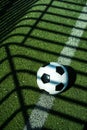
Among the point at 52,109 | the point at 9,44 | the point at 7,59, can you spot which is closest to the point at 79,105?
the point at 52,109

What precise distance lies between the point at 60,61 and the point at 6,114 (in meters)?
1.86

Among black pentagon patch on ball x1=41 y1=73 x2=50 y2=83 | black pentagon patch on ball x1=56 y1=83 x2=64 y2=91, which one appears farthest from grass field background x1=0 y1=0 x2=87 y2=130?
black pentagon patch on ball x1=41 y1=73 x2=50 y2=83

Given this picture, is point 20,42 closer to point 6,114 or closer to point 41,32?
point 41,32

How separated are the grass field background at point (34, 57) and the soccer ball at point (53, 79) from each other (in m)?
0.25

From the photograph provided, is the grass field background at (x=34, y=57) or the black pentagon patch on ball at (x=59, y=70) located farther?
the black pentagon patch on ball at (x=59, y=70)

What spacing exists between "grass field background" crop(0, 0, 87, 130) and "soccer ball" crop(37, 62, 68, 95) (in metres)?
0.25

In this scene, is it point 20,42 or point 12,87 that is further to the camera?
point 20,42

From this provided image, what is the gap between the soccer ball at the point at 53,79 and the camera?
204 inches

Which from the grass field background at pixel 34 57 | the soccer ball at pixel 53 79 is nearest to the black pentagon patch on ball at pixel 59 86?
the soccer ball at pixel 53 79

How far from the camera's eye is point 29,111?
5.19 m

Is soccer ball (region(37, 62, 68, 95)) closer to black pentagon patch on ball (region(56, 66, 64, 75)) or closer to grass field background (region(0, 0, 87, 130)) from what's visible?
black pentagon patch on ball (region(56, 66, 64, 75))

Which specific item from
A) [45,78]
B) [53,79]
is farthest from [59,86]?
[45,78]

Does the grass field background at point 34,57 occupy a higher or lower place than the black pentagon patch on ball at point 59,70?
lower

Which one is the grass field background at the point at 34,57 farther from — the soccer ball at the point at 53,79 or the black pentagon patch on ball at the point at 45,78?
the black pentagon patch on ball at the point at 45,78
